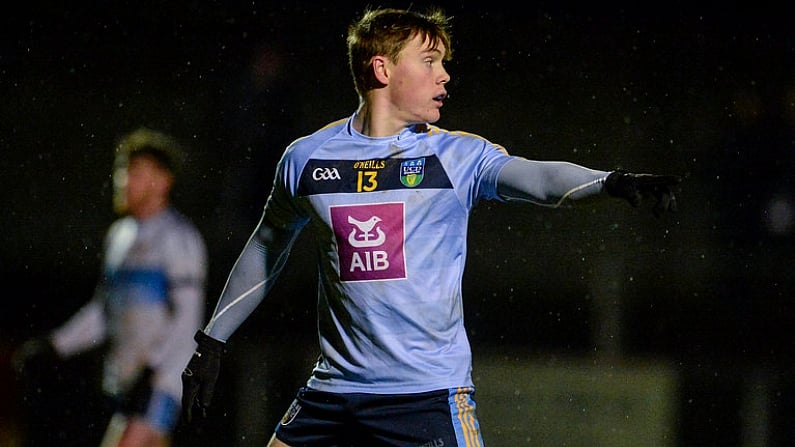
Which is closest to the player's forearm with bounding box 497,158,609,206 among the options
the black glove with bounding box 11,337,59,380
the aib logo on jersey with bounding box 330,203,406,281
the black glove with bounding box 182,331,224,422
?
the aib logo on jersey with bounding box 330,203,406,281

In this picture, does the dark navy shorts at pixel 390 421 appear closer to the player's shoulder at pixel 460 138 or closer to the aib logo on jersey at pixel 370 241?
the aib logo on jersey at pixel 370 241

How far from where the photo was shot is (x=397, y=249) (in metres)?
2.37

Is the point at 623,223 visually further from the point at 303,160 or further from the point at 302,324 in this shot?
the point at 303,160

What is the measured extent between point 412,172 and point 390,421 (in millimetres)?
544

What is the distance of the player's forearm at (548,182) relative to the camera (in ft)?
7.01

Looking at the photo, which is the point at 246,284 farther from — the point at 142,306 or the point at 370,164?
A: the point at 142,306

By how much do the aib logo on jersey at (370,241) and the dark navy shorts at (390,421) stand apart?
0.27 m

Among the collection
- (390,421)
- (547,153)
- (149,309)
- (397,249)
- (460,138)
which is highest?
(547,153)

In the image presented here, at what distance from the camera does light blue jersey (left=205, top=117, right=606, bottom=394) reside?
7.70 ft

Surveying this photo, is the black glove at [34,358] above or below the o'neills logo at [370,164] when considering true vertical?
below

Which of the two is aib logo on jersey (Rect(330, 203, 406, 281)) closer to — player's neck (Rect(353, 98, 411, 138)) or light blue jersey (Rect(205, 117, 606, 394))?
light blue jersey (Rect(205, 117, 606, 394))

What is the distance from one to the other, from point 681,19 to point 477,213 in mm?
1022

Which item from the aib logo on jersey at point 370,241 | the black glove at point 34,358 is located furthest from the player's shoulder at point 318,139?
the black glove at point 34,358

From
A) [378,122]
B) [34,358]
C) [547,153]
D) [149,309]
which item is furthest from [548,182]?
[34,358]
